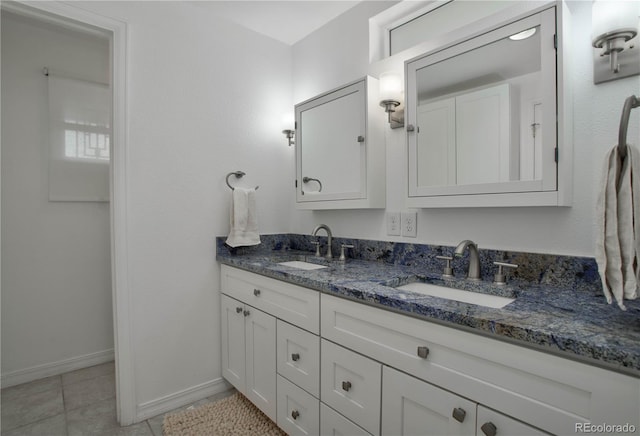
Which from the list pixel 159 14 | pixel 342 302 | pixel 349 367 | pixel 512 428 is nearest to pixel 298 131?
pixel 159 14

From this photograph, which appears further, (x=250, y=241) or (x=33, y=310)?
(x=33, y=310)

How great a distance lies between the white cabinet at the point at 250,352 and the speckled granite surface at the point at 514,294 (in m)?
0.26

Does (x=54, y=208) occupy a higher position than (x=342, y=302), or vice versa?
(x=54, y=208)

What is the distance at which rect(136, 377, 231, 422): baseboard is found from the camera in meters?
1.81

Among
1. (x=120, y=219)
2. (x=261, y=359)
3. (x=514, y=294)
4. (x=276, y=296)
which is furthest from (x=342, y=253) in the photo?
(x=120, y=219)

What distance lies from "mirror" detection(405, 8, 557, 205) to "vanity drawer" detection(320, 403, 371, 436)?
964 mm

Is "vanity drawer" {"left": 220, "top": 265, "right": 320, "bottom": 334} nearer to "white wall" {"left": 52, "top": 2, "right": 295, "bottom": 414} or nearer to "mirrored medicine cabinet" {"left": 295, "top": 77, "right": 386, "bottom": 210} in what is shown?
"white wall" {"left": 52, "top": 2, "right": 295, "bottom": 414}

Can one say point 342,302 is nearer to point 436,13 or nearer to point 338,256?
point 338,256

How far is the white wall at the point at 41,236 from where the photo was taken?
2.13 metres

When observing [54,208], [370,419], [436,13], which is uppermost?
[436,13]

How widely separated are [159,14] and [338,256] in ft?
5.61

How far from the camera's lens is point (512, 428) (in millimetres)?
804

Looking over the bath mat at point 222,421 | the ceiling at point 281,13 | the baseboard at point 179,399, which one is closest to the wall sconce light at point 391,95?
the ceiling at point 281,13

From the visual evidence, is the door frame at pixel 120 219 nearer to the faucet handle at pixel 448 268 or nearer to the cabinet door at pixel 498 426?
the faucet handle at pixel 448 268
